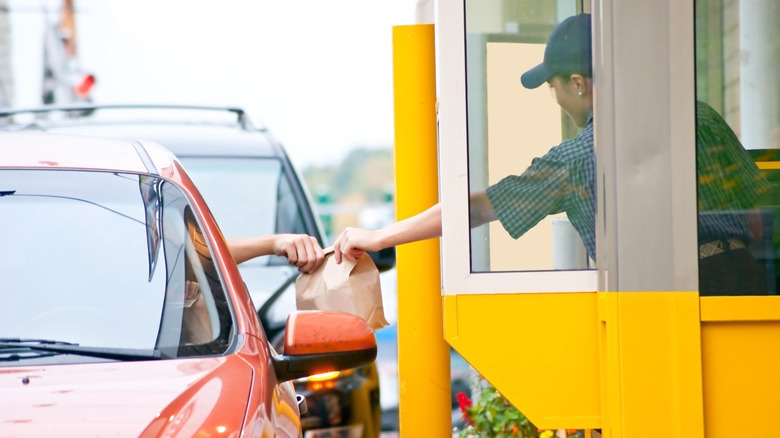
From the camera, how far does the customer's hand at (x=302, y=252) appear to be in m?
4.10

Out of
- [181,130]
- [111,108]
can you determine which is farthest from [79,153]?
[111,108]

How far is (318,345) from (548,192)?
106 cm

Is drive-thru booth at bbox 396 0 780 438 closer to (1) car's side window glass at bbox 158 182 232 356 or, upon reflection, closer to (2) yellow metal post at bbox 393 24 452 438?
(1) car's side window glass at bbox 158 182 232 356

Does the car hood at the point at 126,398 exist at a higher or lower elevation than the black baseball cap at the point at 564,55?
lower

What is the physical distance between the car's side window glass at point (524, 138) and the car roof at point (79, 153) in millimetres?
1014

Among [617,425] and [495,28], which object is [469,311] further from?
[495,28]

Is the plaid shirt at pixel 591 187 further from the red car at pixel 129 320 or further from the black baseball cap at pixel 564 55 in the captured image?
the red car at pixel 129 320

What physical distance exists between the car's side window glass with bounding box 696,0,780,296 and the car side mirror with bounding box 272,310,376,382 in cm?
113

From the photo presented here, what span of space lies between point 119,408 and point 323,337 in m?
0.67

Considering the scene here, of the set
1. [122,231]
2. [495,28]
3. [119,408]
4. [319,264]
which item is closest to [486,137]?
[495,28]

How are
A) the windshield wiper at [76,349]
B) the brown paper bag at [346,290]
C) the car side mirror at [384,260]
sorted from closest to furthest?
the windshield wiper at [76,349] → the brown paper bag at [346,290] → the car side mirror at [384,260]

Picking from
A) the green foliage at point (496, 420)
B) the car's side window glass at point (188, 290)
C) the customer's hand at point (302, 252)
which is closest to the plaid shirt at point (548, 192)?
the customer's hand at point (302, 252)

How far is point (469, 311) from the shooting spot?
363 centimetres

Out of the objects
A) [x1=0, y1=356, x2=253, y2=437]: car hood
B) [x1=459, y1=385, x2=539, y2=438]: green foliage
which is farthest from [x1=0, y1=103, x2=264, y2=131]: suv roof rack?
[x1=0, y1=356, x2=253, y2=437]: car hood
